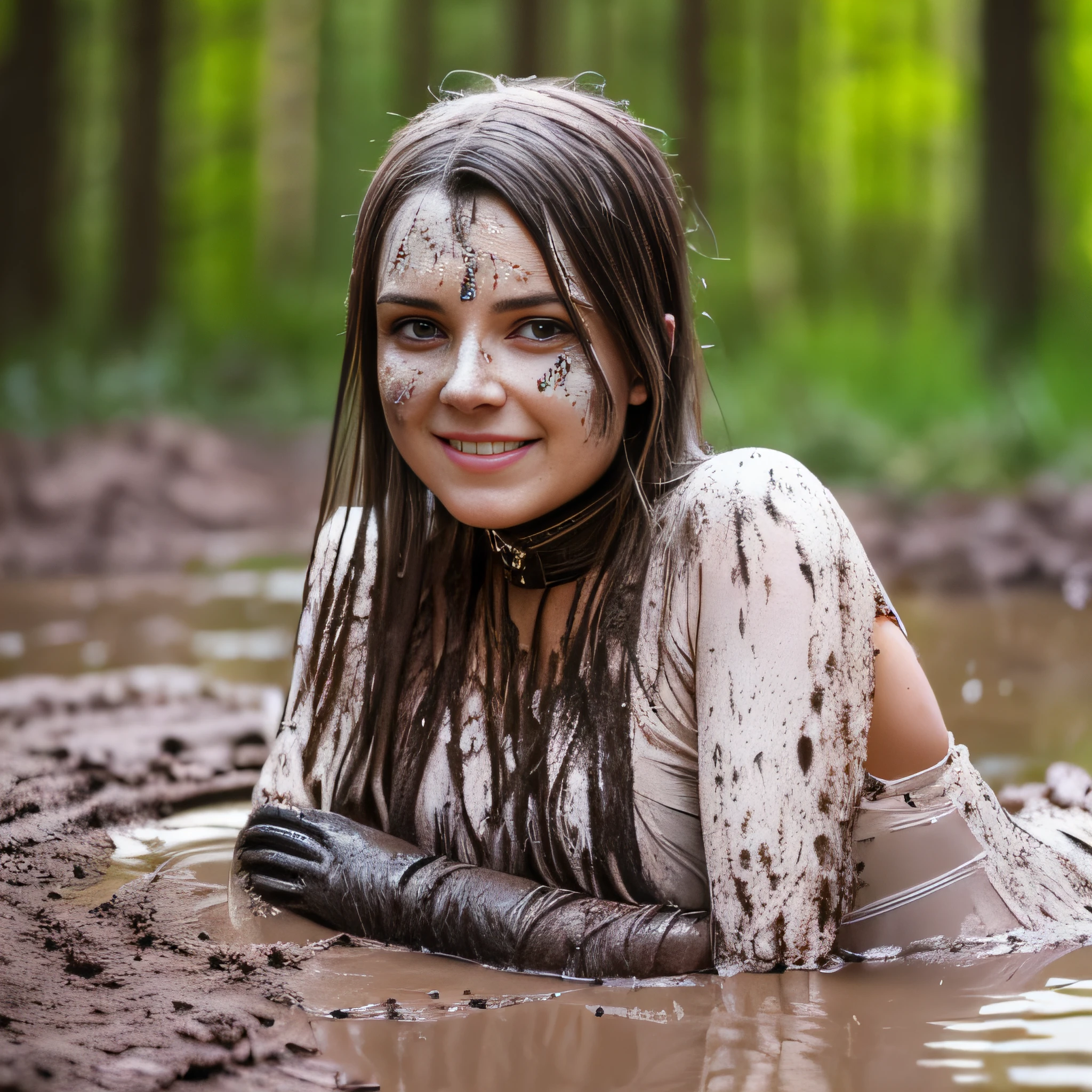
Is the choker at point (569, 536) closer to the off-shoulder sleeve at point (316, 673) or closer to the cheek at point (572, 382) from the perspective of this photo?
the cheek at point (572, 382)

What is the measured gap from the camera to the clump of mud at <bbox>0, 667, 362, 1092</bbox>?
6.27ft

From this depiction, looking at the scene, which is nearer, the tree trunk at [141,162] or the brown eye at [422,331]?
the brown eye at [422,331]

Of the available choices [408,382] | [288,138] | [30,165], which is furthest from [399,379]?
[288,138]

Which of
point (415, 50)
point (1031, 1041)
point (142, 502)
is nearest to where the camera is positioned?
point (1031, 1041)

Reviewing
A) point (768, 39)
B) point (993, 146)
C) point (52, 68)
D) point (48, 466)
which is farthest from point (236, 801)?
point (768, 39)

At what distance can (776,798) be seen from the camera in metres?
2.22

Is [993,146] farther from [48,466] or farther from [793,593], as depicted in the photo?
[793,593]

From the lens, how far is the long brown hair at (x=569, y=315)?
236cm

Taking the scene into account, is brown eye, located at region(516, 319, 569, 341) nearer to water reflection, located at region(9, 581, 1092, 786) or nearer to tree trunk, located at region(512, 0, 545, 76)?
water reflection, located at region(9, 581, 1092, 786)

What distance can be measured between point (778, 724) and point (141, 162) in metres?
11.6

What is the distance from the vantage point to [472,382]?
2.33 meters

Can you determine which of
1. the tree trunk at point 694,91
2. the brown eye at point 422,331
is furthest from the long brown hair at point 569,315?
the tree trunk at point 694,91

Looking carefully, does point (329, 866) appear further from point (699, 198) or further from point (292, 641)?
point (699, 198)

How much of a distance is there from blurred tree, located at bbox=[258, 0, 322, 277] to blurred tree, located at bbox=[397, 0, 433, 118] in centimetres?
147
